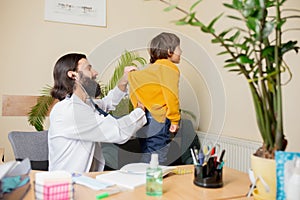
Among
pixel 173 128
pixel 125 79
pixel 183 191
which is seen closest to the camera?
pixel 183 191

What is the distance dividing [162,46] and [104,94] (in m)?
0.64

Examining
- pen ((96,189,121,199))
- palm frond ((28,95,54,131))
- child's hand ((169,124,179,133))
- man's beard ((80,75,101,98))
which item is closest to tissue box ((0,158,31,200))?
pen ((96,189,121,199))

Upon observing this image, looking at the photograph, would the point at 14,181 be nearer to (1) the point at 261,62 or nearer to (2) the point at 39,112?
(1) the point at 261,62

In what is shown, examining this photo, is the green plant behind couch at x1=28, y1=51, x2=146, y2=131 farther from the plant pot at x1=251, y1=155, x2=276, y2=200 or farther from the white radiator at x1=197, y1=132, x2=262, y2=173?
the plant pot at x1=251, y1=155, x2=276, y2=200

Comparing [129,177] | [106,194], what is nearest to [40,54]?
[129,177]

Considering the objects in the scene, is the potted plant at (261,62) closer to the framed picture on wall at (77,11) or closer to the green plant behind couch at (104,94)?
the green plant behind couch at (104,94)

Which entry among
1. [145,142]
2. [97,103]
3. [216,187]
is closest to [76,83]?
[97,103]

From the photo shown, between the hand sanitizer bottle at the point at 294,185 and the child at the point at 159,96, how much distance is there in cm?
96

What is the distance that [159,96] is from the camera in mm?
1678

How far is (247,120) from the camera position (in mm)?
2211

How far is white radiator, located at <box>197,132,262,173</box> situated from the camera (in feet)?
6.86

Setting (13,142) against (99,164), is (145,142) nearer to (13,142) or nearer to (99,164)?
(99,164)

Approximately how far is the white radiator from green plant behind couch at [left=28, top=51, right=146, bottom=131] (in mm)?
803

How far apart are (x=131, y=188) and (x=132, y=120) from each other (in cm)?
56
